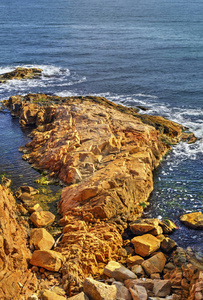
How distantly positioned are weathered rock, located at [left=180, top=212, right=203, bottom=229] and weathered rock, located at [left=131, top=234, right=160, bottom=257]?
3.13 metres

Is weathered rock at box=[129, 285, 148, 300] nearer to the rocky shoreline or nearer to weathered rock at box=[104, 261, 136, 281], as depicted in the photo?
the rocky shoreline

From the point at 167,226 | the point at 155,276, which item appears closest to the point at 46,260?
the point at 155,276

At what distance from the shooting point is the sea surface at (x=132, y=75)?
2542 cm

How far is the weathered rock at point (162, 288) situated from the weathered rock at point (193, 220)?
→ 667 centimetres

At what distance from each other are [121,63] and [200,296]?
5528cm

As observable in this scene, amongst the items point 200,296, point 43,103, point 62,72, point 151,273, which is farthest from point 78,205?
point 62,72

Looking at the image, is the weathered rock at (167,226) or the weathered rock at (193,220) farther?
the weathered rock at (193,220)

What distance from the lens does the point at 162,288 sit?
13.7m

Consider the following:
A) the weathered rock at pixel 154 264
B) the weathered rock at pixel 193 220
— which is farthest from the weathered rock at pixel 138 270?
the weathered rock at pixel 193 220

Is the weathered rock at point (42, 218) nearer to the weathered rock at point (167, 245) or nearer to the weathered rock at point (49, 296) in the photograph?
the weathered rock at point (49, 296)

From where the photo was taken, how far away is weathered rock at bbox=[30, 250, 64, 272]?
1505 centimetres

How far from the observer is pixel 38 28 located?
10338 centimetres

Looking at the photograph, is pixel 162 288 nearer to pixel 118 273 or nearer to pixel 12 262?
pixel 118 273

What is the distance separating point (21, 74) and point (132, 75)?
20.6m
